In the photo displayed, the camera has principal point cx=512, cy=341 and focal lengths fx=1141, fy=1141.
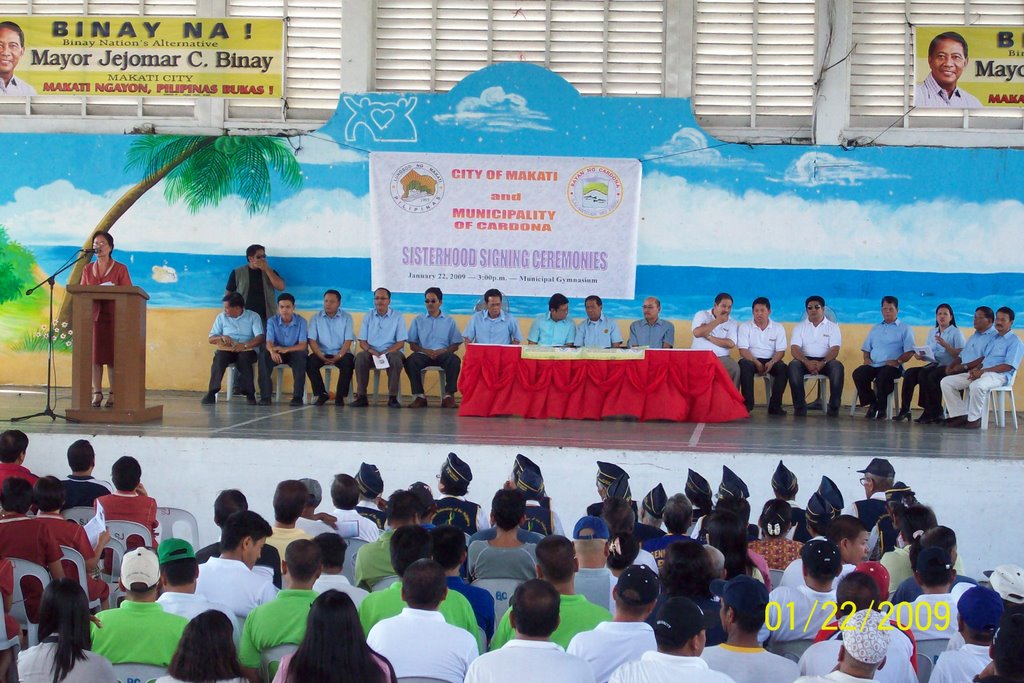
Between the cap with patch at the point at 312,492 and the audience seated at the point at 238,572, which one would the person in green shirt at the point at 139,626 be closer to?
the audience seated at the point at 238,572

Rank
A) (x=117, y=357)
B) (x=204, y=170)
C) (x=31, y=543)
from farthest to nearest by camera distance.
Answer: (x=204, y=170) < (x=117, y=357) < (x=31, y=543)

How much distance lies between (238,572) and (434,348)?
256 inches

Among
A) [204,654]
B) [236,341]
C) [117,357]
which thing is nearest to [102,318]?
Result: [117,357]

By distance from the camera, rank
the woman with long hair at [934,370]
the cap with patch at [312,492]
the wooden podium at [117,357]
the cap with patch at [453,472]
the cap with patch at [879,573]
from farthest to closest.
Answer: the woman with long hair at [934,370]
the wooden podium at [117,357]
the cap with patch at [453,472]
the cap with patch at [312,492]
the cap with patch at [879,573]

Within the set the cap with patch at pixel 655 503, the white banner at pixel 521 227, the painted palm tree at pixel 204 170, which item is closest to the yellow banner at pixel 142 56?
the painted palm tree at pixel 204 170

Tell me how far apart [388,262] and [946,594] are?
25.0 feet

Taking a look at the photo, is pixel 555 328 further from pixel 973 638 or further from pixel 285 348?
pixel 973 638

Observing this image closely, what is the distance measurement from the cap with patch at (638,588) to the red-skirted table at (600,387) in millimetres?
5606

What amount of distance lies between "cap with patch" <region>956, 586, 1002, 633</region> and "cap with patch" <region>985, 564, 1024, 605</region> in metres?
0.32

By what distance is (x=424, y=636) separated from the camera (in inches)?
114

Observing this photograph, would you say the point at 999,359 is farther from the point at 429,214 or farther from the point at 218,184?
the point at 218,184

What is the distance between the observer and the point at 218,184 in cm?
1061

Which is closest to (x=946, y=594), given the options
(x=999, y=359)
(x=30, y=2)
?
(x=999, y=359)

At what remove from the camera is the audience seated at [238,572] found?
3445mm
